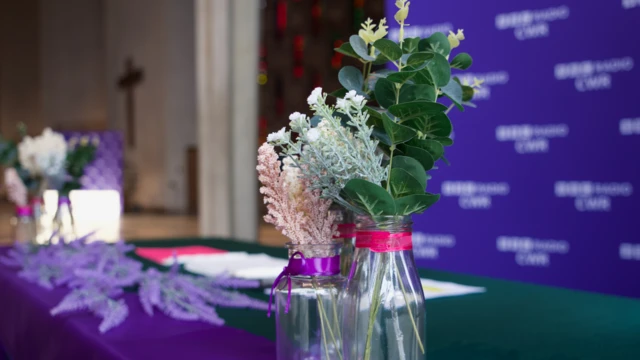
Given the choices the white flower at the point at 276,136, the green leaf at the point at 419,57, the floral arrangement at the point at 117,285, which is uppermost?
the green leaf at the point at 419,57

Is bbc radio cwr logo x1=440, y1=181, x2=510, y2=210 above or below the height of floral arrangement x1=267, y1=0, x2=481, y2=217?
below

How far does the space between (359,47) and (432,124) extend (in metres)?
0.11

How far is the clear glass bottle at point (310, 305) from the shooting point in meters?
0.74

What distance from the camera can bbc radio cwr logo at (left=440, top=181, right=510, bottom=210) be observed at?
3.40m

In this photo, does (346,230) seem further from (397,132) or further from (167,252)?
(167,252)

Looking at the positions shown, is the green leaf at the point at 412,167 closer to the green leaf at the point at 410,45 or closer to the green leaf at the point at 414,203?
the green leaf at the point at 414,203

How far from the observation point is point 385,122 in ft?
2.15

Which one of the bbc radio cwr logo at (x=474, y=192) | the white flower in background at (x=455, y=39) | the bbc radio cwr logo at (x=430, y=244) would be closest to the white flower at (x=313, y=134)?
the white flower in background at (x=455, y=39)

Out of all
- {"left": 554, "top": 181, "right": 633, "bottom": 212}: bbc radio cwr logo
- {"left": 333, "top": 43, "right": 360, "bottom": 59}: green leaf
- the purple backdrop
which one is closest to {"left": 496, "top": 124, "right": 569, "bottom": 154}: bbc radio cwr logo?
the purple backdrop

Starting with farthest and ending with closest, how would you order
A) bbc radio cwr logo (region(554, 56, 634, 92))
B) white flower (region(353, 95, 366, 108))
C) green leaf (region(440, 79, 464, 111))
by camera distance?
bbc radio cwr logo (region(554, 56, 634, 92)) < green leaf (region(440, 79, 464, 111)) < white flower (region(353, 95, 366, 108))

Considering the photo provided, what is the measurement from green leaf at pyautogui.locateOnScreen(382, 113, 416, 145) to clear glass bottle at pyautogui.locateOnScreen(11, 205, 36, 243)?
5.58ft

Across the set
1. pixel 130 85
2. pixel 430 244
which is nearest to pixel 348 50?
pixel 430 244

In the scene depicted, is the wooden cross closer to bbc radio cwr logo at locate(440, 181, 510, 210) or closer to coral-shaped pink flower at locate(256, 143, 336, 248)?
bbc radio cwr logo at locate(440, 181, 510, 210)

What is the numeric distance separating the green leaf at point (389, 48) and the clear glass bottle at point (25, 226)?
1689 mm
